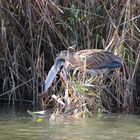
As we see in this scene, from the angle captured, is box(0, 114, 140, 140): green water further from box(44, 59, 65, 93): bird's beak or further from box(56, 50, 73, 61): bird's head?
box(56, 50, 73, 61): bird's head

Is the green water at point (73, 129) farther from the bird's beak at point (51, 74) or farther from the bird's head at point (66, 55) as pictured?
the bird's head at point (66, 55)

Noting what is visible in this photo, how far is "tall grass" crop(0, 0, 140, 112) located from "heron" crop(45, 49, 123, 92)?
23 cm

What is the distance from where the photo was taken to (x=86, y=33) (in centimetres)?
791

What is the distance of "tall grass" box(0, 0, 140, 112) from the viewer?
25.1 feet

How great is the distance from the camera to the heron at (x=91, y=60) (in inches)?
283

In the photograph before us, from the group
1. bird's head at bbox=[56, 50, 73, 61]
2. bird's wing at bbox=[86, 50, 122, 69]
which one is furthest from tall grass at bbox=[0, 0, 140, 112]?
bird's head at bbox=[56, 50, 73, 61]

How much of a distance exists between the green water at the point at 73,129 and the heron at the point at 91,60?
692mm

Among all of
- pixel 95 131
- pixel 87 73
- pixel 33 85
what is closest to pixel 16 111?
pixel 33 85

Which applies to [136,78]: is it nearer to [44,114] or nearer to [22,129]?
[44,114]

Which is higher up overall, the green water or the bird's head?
the bird's head

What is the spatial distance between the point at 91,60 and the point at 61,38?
70 centimetres

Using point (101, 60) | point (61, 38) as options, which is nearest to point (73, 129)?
point (101, 60)

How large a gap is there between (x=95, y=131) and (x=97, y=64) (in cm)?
150

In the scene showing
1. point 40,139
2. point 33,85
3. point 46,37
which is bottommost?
point 40,139
